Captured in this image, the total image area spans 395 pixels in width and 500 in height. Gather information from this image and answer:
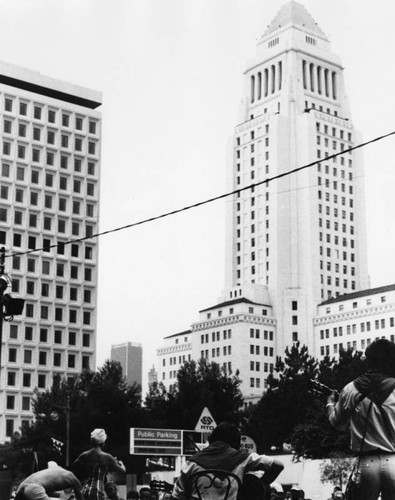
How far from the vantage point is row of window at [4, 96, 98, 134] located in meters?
109

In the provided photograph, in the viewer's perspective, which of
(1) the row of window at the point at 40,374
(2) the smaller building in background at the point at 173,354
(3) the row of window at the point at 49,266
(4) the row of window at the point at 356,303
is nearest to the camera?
(1) the row of window at the point at 40,374

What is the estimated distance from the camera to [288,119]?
475 feet

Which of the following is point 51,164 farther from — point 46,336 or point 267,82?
point 267,82

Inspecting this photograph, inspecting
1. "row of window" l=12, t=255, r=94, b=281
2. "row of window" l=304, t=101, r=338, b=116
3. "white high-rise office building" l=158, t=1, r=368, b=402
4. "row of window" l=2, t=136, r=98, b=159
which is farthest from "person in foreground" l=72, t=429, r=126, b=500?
"row of window" l=304, t=101, r=338, b=116

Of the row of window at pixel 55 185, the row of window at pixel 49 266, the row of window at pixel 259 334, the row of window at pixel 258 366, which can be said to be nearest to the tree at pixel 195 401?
the row of window at pixel 49 266

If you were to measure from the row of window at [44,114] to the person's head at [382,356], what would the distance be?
105386 millimetres

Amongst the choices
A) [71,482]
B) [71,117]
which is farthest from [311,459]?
[71,117]

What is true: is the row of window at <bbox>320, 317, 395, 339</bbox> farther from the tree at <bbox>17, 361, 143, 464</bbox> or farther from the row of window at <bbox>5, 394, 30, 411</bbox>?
the tree at <bbox>17, 361, 143, 464</bbox>

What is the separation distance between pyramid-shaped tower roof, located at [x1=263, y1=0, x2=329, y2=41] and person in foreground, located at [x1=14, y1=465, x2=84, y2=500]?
152237mm

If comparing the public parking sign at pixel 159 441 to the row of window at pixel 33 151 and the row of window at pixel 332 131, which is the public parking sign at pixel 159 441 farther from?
the row of window at pixel 332 131

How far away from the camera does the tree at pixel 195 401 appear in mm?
76312

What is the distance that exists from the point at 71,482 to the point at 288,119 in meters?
139

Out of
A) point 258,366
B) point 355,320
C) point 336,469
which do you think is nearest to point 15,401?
point 258,366

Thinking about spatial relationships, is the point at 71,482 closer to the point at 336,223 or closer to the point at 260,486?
the point at 260,486
